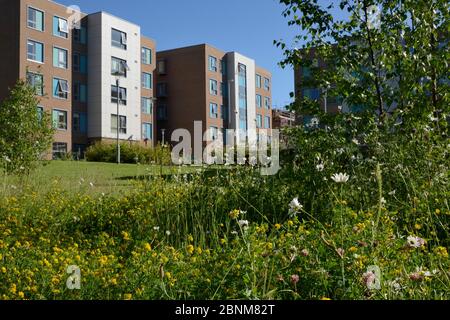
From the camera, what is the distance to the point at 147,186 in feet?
25.5

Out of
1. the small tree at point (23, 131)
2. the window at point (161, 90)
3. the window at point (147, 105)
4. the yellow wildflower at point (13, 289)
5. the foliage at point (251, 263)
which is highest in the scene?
the window at point (161, 90)

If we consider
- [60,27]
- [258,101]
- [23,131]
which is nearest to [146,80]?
[60,27]

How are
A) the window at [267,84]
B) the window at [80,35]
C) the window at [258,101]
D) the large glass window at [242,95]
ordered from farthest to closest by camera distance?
the window at [267,84] → the window at [258,101] → the large glass window at [242,95] → the window at [80,35]

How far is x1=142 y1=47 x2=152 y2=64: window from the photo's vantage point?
162 ft

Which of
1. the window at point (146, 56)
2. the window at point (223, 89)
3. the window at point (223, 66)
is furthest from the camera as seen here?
the window at point (223, 66)

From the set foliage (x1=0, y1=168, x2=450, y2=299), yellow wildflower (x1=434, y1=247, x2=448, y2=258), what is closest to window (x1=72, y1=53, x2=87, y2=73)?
foliage (x1=0, y1=168, x2=450, y2=299)

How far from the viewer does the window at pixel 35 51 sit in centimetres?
3881

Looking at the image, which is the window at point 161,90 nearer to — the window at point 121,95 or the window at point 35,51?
the window at point 121,95

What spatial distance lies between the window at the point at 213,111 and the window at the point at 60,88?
17.3m

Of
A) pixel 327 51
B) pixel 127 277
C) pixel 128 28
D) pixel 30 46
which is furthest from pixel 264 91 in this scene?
pixel 127 277

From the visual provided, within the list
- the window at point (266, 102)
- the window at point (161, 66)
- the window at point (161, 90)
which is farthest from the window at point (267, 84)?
the window at point (161, 90)

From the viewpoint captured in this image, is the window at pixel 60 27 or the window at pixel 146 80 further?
the window at pixel 146 80

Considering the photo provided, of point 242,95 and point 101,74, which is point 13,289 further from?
point 242,95

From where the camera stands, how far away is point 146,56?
49.7 m
